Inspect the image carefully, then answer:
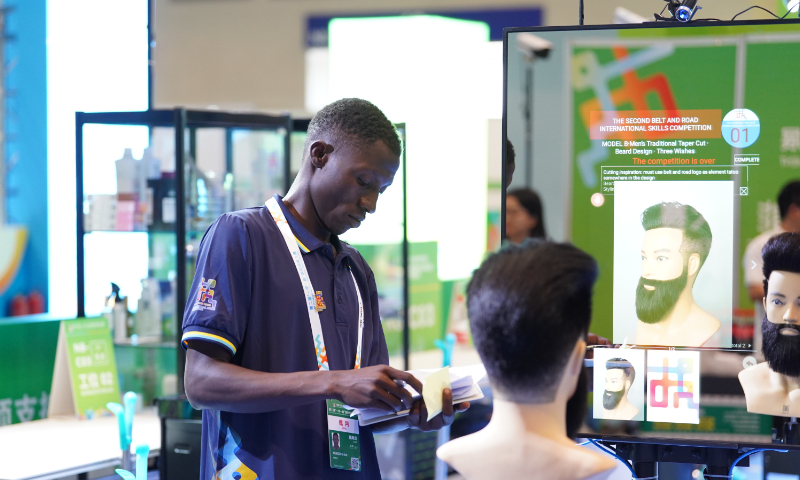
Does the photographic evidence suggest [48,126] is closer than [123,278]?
No

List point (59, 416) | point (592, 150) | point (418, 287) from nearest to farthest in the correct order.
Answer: point (592, 150) < point (59, 416) < point (418, 287)

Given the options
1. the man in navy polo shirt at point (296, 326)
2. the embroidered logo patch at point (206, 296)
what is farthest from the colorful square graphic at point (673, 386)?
the embroidered logo patch at point (206, 296)

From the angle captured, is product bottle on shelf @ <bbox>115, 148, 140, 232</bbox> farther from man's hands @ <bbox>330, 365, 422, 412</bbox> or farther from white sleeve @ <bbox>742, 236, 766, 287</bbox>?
white sleeve @ <bbox>742, 236, 766, 287</bbox>

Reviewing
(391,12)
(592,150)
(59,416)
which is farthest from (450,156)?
(592,150)

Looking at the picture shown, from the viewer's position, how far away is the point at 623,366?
1.82 meters

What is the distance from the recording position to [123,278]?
443 centimetres

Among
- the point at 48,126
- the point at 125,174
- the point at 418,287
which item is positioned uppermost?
the point at 48,126

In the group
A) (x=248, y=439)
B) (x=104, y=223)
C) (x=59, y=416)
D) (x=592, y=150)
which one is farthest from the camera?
(x=104, y=223)

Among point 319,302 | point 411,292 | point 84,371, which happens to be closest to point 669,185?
point 319,302

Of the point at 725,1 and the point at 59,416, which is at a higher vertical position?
the point at 725,1

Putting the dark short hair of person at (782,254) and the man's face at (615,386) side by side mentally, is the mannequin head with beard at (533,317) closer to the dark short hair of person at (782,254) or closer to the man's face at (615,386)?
the man's face at (615,386)

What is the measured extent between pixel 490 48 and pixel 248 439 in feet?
17.0

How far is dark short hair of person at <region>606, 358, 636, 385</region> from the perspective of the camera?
1814 millimetres

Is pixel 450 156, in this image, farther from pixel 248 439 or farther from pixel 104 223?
pixel 248 439
